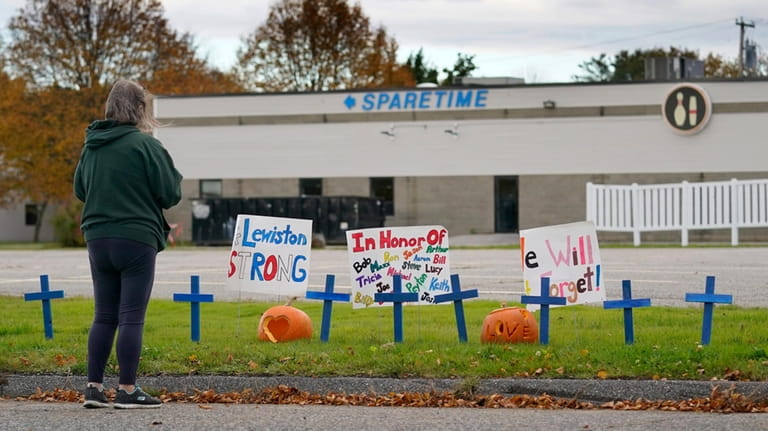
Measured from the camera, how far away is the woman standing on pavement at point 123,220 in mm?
8242

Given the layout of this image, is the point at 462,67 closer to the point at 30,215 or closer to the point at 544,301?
the point at 30,215

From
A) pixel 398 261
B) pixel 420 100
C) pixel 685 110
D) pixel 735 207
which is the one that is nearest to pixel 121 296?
pixel 398 261

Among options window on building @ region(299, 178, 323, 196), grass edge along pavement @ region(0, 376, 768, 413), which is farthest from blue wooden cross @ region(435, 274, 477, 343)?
window on building @ region(299, 178, 323, 196)

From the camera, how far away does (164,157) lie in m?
8.41

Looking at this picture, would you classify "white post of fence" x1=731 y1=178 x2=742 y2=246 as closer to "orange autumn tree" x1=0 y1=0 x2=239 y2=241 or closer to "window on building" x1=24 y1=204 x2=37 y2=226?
"orange autumn tree" x1=0 y1=0 x2=239 y2=241

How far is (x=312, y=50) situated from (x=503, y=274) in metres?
44.1

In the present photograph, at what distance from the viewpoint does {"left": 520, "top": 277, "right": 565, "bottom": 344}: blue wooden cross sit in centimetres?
1012

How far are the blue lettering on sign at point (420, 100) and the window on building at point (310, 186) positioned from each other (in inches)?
124

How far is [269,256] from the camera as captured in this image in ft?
37.0

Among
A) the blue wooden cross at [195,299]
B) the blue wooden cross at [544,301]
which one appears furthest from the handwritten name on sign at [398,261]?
the blue wooden cross at [195,299]

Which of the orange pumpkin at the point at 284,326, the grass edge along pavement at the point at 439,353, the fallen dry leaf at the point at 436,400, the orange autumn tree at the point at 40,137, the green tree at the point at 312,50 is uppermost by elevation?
the green tree at the point at 312,50

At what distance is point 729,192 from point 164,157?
28.4 m

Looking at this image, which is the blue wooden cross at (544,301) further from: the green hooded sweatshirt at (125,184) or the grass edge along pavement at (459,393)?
the green hooded sweatshirt at (125,184)

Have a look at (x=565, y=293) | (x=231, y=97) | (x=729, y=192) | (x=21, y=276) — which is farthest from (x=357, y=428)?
(x=231, y=97)
